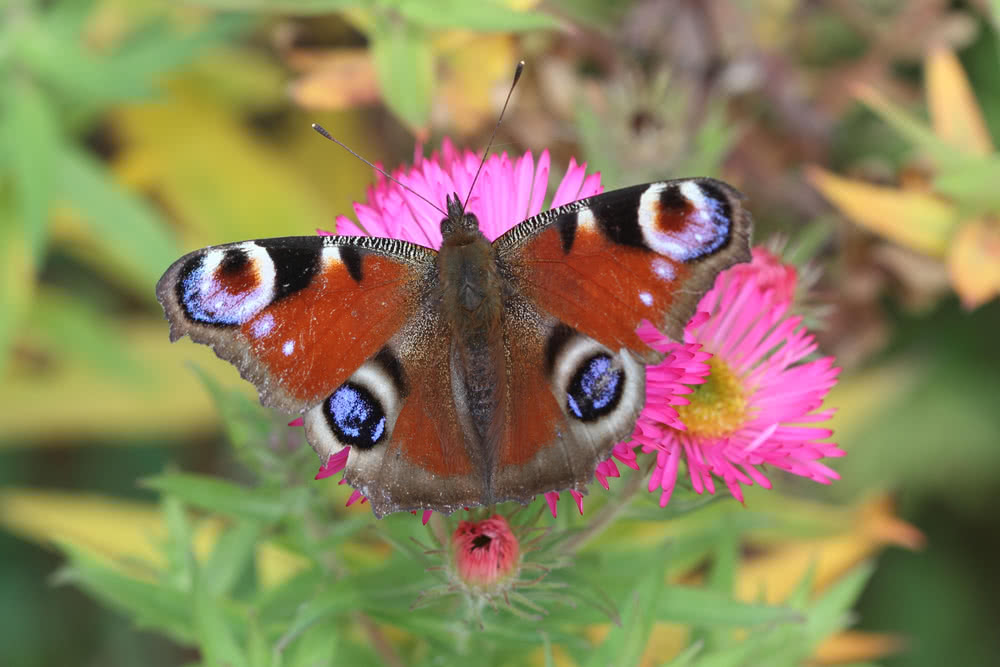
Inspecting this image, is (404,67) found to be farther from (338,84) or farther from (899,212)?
(899,212)

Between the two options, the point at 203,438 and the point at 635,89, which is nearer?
the point at 635,89

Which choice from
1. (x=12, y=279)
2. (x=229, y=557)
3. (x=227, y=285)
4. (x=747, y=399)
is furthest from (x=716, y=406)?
(x=12, y=279)

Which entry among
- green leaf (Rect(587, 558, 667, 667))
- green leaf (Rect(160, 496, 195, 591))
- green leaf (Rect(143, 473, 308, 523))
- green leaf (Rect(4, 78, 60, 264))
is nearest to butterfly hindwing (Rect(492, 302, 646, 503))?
green leaf (Rect(587, 558, 667, 667))

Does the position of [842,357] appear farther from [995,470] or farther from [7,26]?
[7,26]

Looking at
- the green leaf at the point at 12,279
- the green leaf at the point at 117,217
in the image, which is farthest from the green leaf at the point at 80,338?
the green leaf at the point at 117,217

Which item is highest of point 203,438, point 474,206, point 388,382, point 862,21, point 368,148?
point 368,148

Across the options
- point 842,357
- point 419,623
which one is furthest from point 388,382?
point 842,357

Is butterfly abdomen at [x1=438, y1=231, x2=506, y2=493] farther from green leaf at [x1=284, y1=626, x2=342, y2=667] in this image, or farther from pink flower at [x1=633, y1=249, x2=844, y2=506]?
green leaf at [x1=284, y1=626, x2=342, y2=667]
